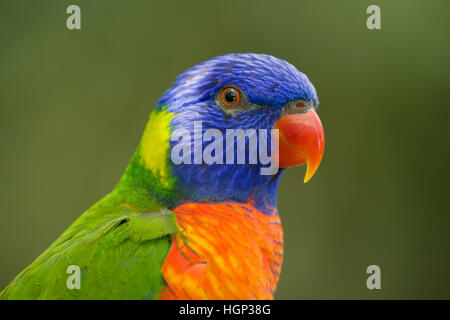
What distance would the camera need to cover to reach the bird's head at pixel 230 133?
4.98ft

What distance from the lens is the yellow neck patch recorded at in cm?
152

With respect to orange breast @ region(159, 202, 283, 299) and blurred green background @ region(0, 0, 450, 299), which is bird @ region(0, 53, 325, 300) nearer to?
orange breast @ region(159, 202, 283, 299)

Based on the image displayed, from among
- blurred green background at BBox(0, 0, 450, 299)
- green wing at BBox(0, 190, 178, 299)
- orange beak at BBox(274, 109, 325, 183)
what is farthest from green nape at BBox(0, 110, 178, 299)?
blurred green background at BBox(0, 0, 450, 299)

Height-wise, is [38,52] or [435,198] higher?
[38,52]

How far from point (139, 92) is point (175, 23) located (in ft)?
2.36

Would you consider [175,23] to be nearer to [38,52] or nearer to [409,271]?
[38,52]

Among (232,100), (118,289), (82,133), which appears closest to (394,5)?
(232,100)

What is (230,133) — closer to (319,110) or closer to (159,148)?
(159,148)

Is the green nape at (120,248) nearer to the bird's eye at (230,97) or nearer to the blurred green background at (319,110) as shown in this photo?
the bird's eye at (230,97)

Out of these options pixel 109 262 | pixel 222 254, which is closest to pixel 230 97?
pixel 222 254

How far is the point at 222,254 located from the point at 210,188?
25cm

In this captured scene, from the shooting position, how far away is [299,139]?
1.54 m

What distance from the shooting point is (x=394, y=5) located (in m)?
3.52
